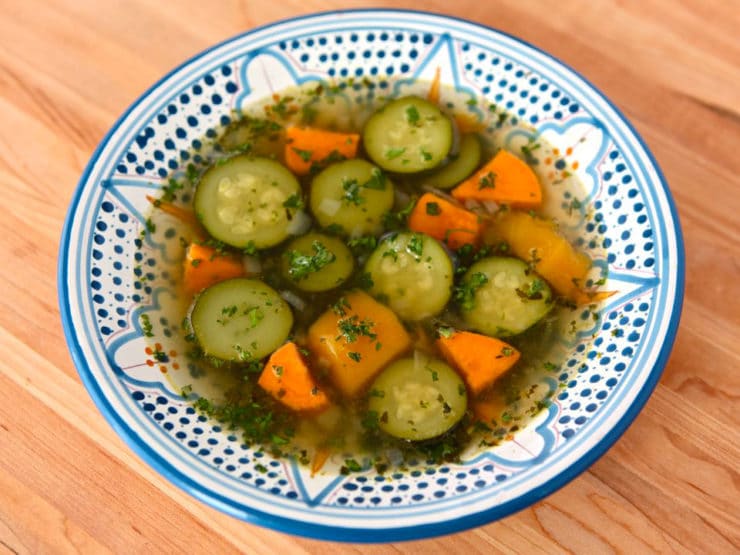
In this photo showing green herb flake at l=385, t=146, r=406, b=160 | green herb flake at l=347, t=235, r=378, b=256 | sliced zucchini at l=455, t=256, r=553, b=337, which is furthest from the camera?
green herb flake at l=385, t=146, r=406, b=160

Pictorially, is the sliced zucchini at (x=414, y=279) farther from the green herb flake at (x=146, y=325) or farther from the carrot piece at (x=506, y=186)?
the green herb flake at (x=146, y=325)

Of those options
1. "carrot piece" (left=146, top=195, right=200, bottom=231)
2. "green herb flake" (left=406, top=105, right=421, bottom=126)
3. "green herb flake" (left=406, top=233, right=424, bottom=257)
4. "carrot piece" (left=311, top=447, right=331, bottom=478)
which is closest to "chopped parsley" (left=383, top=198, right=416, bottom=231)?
"green herb flake" (left=406, top=233, right=424, bottom=257)

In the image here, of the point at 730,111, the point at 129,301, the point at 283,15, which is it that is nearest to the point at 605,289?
the point at 730,111

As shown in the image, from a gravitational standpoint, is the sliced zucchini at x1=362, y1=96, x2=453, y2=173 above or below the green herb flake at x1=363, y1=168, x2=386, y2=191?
above

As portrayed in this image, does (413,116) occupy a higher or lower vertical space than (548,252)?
higher

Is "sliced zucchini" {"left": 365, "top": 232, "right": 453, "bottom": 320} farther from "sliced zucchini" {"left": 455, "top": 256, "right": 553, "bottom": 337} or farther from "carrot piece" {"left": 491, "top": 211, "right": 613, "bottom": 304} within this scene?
"carrot piece" {"left": 491, "top": 211, "right": 613, "bottom": 304}

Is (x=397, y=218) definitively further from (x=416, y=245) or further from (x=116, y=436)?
(x=116, y=436)

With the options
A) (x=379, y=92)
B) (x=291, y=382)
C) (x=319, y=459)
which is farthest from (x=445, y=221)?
(x=319, y=459)
